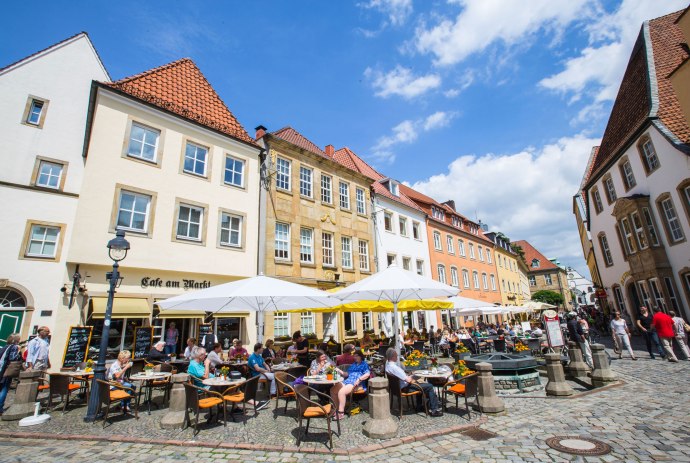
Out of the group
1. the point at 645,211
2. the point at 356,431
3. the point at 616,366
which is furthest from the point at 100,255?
the point at 645,211

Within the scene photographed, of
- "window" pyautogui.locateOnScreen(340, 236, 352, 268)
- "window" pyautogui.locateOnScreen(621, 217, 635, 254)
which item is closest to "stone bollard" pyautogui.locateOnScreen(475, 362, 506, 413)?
"window" pyautogui.locateOnScreen(340, 236, 352, 268)

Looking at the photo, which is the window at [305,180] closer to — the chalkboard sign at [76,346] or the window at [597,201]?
the chalkboard sign at [76,346]

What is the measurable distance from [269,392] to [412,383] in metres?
4.36

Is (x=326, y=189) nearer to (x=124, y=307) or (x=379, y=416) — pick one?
(x=124, y=307)

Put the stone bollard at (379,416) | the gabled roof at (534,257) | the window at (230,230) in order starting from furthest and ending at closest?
the gabled roof at (534,257), the window at (230,230), the stone bollard at (379,416)

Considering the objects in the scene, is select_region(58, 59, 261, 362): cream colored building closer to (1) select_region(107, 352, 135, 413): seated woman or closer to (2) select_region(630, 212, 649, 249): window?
(1) select_region(107, 352, 135, 413): seated woman

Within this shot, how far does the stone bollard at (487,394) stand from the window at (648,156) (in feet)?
55.8

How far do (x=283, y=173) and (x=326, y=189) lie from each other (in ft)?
10.6

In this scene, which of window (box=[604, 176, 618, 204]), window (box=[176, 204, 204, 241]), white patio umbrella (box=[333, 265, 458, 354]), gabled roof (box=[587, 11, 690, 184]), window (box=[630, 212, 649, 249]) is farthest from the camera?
window (box=[604, 176, 618, 204])

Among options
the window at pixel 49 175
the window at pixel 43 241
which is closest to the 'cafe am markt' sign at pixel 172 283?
the window at pixel 43 241

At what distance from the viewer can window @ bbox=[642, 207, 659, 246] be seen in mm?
17562

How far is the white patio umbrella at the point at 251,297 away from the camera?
8773 mm

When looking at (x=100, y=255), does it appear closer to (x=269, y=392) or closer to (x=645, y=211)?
(x=269, y=392)

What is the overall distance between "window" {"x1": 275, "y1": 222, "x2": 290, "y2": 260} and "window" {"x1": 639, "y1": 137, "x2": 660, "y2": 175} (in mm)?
19177
